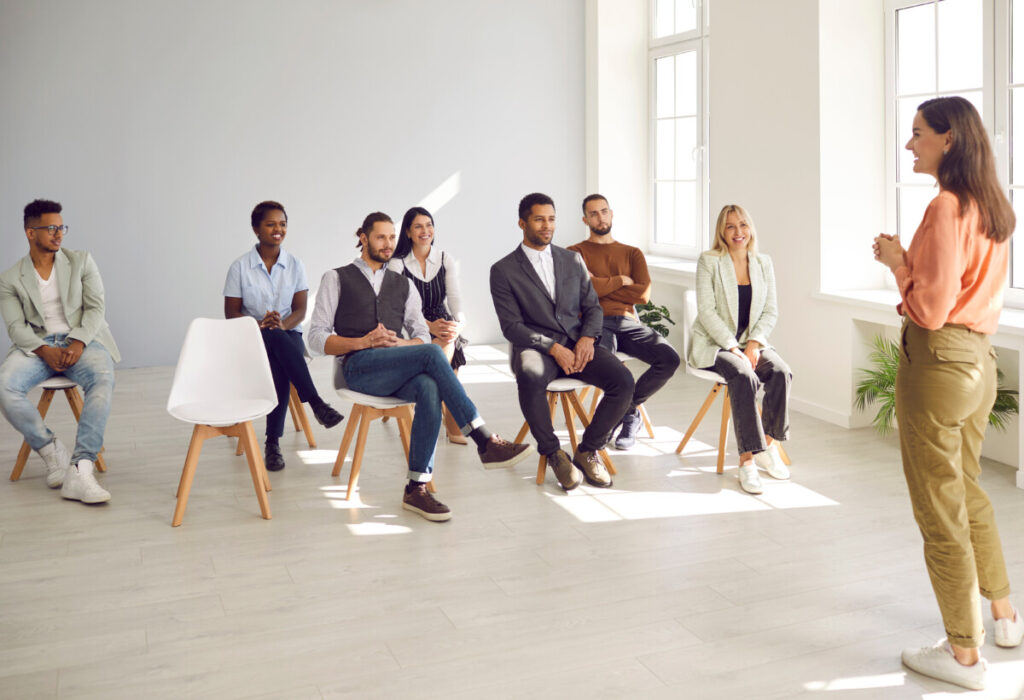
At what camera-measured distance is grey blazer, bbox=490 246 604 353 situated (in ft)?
16.0

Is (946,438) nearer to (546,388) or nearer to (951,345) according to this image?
(951,345)

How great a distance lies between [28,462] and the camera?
209 inches

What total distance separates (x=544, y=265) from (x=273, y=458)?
1680 millimetres

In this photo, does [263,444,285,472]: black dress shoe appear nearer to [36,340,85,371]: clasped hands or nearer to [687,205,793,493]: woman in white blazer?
[36,340,85,371]: clasped hands

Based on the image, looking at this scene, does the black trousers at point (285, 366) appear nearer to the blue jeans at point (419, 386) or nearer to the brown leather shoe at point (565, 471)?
the blue jeans at point (419, 386)

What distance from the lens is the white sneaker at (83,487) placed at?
4.55m

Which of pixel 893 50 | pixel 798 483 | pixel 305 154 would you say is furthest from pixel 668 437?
pixel 305 154

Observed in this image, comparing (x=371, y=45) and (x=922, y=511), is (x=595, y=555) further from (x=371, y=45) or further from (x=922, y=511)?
(x=371, y=45)

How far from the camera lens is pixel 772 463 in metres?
4.75

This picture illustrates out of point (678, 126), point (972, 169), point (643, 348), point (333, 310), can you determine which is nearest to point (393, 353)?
point (333, 310)

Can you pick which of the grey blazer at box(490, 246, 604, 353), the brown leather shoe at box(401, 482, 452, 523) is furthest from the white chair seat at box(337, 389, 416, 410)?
the grey blazer at box(490, 246, 604, 353)

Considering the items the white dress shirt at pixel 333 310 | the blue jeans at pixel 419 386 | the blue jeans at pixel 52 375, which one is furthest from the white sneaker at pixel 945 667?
the blue jeans at pixel 52 375

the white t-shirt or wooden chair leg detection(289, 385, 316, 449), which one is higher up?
the white t-shirt

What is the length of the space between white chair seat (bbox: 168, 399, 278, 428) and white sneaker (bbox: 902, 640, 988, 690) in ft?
8.88
